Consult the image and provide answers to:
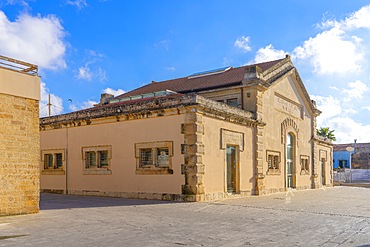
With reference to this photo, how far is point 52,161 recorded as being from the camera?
19609mm

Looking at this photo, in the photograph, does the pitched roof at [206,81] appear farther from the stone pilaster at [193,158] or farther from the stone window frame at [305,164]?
the stone window frame at [305,164]

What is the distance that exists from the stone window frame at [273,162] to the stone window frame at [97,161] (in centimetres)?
830

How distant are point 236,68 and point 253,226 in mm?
16015

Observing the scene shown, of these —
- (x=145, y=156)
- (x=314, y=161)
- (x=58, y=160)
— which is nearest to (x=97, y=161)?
(x=145, y=156)

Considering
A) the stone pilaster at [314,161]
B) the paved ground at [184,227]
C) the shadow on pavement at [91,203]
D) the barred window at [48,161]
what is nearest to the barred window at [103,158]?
the shadow on pavement at [91,203]

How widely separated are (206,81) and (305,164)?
31.9ft

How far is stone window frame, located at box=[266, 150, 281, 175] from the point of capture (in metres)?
20.3

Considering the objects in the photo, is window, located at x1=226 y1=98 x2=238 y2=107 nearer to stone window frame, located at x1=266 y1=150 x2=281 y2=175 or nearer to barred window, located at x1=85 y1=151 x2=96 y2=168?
stone window frame, located at x1=266 y1=150 x2=281 y2=175

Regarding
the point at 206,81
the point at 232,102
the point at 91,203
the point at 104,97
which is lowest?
the point at 91,203

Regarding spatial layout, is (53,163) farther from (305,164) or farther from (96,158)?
(305,164)

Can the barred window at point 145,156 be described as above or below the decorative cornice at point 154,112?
below

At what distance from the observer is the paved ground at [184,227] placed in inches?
274

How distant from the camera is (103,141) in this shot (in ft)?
56.2

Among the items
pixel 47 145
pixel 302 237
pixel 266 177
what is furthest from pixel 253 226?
pixel 47 145
